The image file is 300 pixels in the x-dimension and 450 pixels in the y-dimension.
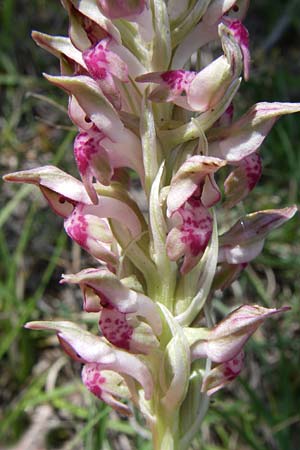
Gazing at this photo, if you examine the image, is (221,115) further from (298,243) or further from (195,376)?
(298,243)

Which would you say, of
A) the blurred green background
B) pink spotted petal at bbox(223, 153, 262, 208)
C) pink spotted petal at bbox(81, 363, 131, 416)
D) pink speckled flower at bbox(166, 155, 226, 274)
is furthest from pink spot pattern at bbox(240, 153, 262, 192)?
the blurred green background

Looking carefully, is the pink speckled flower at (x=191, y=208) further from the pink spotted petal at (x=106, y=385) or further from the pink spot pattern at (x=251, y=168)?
the pink spotted petal at (x=106, y=385)

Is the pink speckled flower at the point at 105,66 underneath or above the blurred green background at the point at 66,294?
above

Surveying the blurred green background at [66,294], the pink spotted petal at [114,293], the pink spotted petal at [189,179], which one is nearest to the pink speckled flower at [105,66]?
the pink spotted petal at [189,179]

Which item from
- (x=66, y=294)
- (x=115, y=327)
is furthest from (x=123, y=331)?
(x=66, y=294)

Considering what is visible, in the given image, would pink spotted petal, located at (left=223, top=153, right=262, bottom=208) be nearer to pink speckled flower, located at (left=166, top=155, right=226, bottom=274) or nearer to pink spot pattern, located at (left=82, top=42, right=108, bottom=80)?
pink speckled flower, located at (left=166, top=155, right=226, bottom=274)
